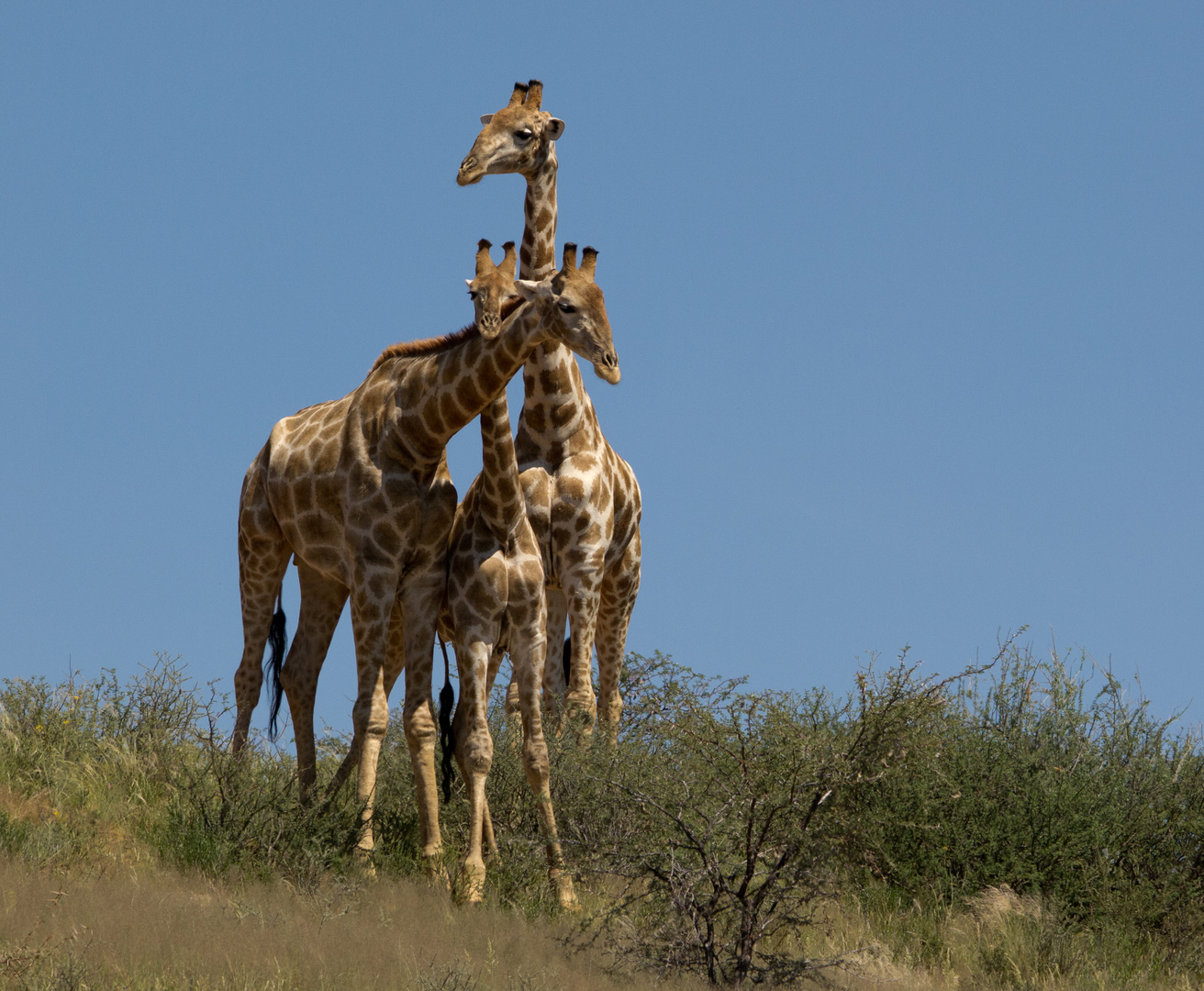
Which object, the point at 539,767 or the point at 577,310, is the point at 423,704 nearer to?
the point at 539,767

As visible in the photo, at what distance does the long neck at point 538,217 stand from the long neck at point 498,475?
2.70 metres

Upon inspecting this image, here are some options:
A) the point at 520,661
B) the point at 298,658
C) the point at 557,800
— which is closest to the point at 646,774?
the point at 557,800

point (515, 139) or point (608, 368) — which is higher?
point (515, 139)

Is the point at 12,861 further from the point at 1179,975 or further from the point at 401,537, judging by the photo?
the point at 1179,975

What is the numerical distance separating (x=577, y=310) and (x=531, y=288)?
0.39 m

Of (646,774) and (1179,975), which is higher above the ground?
(646,774)

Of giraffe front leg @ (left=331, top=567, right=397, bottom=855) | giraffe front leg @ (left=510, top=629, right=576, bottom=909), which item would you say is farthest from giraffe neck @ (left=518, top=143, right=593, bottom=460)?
giraffe front leg @ (left=510, top=629, right=576, bottom=909)

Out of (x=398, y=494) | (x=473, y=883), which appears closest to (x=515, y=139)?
(x=398, y=494)

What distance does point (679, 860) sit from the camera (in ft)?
26.6

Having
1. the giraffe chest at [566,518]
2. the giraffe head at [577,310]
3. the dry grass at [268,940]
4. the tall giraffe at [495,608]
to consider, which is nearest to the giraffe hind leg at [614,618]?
the giraffe chest at [566,518]

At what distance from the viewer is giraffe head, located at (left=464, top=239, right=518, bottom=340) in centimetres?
895

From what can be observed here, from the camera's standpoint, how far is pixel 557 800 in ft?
31.9

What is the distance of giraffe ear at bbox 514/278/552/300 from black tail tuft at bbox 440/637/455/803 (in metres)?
2.56

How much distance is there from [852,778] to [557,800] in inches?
99.3
